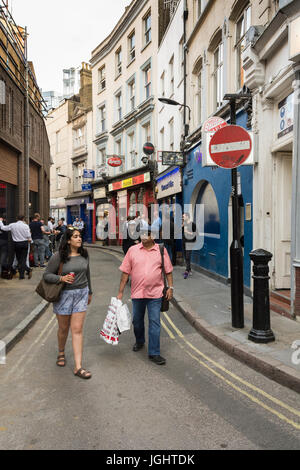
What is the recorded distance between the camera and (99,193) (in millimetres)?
28906

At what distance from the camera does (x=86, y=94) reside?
3253cm

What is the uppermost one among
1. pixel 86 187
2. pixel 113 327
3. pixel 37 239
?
pixel 86 187

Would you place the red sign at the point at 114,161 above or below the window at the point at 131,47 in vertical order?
below

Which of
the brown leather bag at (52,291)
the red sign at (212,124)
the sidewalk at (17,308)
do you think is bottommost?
the sidewalk at (17,308)

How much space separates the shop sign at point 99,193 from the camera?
1113 inches

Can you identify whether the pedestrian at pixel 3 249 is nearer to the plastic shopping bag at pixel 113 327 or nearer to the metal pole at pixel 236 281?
the plastic shopping bag at pixel 113 327

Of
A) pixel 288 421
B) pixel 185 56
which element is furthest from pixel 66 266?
pixel 185 56

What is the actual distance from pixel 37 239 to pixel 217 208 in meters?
6.59

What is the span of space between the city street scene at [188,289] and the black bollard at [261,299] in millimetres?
15

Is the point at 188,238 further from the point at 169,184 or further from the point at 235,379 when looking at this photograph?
the point at 235,379

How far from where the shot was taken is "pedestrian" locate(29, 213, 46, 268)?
13227 mm

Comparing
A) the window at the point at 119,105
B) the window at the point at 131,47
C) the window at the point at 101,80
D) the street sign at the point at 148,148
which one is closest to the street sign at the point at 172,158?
the street sign at the point at 148,148

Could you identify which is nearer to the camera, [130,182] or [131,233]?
[131,233]

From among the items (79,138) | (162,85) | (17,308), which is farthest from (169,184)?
(79,138)
